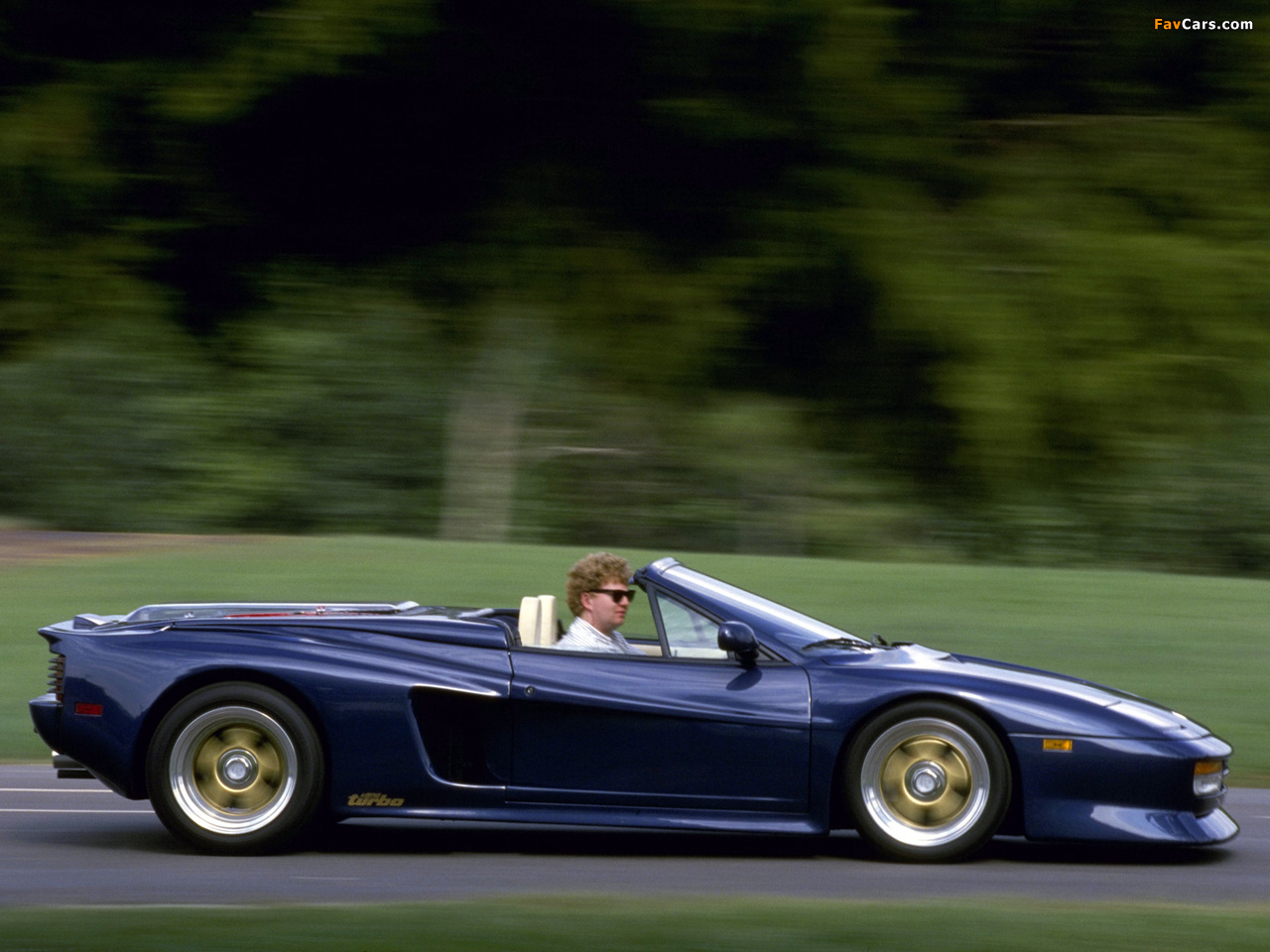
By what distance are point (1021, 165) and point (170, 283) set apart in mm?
10308

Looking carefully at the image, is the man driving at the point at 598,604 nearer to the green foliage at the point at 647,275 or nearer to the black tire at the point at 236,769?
the black tire at the point at 236,769

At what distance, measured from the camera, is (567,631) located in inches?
257

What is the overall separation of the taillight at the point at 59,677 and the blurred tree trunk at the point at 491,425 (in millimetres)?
12953

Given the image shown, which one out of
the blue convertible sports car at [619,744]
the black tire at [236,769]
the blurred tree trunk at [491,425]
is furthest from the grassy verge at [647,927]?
the blurred tree trunk at [491,425]

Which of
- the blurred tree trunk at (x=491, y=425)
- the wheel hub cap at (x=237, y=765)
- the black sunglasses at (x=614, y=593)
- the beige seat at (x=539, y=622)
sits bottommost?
the wheel hub cap at (x=237, y=765)

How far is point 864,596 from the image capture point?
13922 mm

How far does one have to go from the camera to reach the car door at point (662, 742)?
6.13m

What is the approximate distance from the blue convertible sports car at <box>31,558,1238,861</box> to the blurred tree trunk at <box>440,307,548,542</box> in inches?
519

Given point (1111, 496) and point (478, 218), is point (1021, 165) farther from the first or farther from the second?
point (478, 218)

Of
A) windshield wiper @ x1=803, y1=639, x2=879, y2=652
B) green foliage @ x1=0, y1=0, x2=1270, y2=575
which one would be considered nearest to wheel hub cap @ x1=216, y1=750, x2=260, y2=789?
windshield wiper @ x1=803, y1=639, x2=879, y2=652

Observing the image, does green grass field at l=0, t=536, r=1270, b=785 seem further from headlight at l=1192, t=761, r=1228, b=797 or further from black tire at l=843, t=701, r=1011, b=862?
Result: black tire at l=843, t=701, r=1011, b=862

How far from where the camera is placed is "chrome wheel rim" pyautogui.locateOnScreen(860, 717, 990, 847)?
615 centimetres

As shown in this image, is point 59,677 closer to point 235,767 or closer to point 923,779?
point 235,767

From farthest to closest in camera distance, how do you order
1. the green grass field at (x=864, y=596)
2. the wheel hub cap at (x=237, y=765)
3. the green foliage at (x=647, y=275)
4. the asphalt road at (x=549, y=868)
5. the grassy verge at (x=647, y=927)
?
the green foliage at (x=647, y=275), the green grass field at (x=864, y=596), the wheel hub cap at (x=237, y=765), the asphalt road at (x=549, y=868), the grassy verge at (x=647, y=927)
